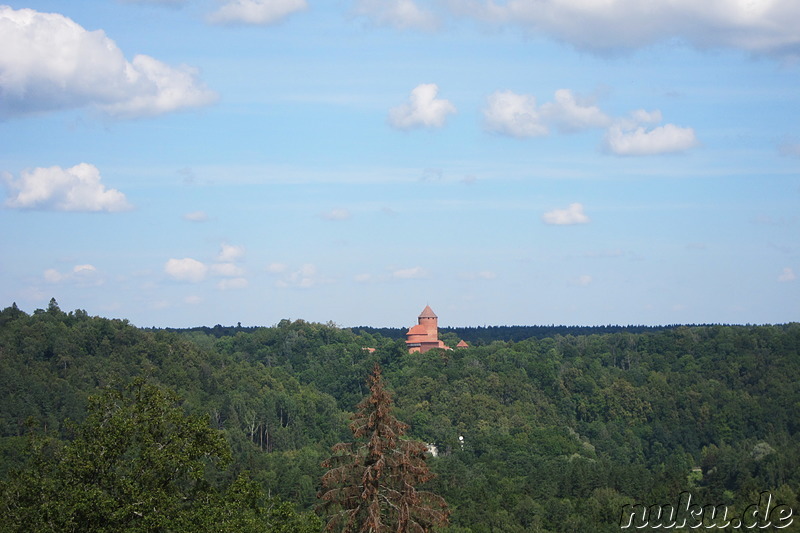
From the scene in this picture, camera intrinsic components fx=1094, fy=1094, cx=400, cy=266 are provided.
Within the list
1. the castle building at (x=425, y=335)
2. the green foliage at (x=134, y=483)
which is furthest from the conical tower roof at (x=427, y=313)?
the green foliage at (x=134, y=483)

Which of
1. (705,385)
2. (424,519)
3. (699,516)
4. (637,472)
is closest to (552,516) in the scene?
(699,516)

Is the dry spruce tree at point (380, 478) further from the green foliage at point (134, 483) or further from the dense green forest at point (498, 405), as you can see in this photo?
the dense green forest at point (498, 405)

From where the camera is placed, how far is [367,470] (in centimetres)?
2623

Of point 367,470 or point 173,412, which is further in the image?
point 173,412

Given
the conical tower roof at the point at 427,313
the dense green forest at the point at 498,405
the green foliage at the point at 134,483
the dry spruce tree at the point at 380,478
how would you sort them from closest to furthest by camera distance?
the green foliage at the point at 134,483, the dry spruce tree at the point at 380,478, the dense green forest at the point at 498,405, the conical tower roof at the point at 427,313

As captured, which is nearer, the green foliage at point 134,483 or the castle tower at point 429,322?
the green foliage at point 134,483

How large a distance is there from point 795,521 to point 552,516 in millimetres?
20739

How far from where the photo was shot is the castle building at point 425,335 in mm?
→ 171500

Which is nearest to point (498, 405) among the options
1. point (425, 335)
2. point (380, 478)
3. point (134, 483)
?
point (425, 335)

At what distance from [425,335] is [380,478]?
145867mm

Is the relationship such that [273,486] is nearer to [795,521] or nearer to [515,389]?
[795,521]

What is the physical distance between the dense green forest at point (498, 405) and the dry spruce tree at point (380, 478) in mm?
44076

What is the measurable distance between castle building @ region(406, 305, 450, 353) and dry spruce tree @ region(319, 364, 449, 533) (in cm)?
14406

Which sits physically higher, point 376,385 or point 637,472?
point 376,385
